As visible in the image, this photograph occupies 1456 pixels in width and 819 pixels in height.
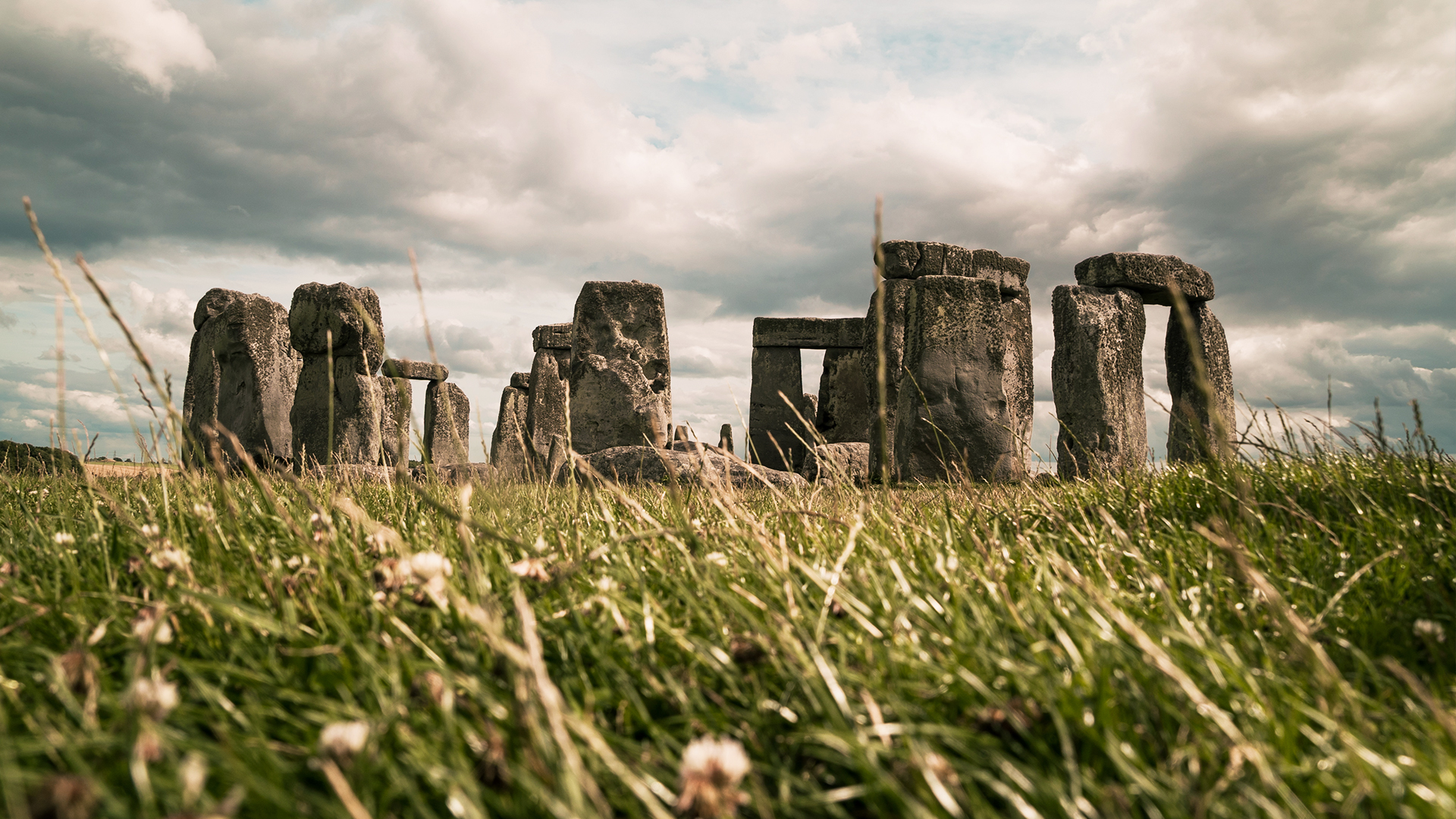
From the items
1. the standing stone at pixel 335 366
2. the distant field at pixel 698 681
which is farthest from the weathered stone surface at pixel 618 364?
the distant field at pixel 698 681

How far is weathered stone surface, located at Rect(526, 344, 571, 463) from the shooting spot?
1753 centimetres

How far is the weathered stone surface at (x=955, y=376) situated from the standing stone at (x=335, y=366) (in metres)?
6.88

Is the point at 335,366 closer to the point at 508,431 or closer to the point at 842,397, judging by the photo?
the point at 508,431

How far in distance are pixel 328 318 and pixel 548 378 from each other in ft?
25.8

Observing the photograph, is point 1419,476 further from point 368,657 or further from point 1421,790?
point 368,657

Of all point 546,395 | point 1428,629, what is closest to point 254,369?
point 546,395

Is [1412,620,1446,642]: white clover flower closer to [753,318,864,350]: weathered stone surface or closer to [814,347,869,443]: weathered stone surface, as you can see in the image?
[814,347,869,443]: weathered stone surface

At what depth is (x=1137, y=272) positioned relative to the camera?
9891mm

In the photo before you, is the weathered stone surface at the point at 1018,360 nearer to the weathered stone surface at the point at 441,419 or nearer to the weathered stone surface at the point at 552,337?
the weathered stone surface at the point at 552,337

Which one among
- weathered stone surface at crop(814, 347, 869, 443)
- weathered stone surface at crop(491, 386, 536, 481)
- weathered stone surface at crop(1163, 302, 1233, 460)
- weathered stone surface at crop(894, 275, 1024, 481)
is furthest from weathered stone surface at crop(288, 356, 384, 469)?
weathered stone surface at crop(1163, 302, 1233, 460)

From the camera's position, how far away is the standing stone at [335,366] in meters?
11.3

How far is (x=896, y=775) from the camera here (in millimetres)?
1080

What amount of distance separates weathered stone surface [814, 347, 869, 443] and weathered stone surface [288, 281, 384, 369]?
393 inches

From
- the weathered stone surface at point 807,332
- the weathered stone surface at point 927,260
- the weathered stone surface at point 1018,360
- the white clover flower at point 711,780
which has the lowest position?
the white clover flower at point 711,780
